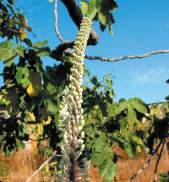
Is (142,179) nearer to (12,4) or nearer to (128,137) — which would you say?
(12,4)

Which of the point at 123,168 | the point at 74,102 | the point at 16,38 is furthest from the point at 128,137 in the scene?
the point at 123,168

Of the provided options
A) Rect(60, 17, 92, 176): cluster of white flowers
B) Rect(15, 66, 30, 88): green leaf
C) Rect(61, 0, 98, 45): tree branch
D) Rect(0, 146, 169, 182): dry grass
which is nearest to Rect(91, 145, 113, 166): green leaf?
Rect(15, 66, 30, 88): green leaf

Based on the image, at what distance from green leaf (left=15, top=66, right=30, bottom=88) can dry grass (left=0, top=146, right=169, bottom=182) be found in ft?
29.7

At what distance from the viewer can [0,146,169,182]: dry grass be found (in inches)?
513

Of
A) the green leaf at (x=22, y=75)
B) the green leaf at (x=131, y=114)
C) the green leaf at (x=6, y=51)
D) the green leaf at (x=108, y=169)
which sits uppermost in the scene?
the green leaf at (x=6, y=51)

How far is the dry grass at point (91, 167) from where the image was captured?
42.7 feet

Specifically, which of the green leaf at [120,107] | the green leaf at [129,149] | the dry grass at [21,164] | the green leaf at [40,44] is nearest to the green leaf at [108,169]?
the green leaf at [129,149]

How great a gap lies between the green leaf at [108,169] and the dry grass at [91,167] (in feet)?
29.2

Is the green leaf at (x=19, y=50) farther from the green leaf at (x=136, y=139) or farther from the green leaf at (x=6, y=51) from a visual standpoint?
the green leaf at (x=136, y=139)

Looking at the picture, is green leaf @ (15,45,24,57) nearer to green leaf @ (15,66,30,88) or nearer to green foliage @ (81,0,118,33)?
green leaf @ (15,66,30,88)

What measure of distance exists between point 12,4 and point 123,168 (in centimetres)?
928

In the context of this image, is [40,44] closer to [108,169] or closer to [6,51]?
[6,51]

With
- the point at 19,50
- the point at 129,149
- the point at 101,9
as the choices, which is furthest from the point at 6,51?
the point at 129,149

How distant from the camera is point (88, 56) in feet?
14.1
